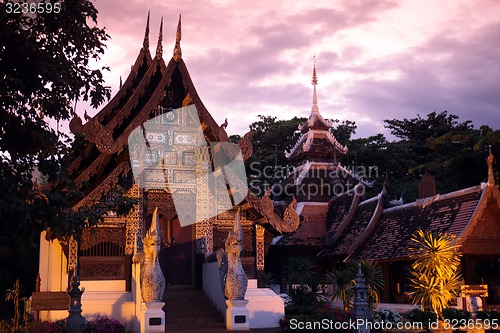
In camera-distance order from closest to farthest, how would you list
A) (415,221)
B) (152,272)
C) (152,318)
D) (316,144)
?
1. (152,318)
2. (152,272)
3. (415,221)
4. (316,144)

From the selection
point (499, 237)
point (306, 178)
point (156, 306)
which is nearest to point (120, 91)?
point (156, 306)

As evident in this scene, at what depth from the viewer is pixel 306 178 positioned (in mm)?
30906

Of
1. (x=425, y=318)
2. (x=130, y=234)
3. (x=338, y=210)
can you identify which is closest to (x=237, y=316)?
(x=130, y=234)

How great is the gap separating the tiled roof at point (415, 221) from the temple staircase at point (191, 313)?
7522 millimetres

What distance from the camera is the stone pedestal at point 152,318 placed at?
43.3ft

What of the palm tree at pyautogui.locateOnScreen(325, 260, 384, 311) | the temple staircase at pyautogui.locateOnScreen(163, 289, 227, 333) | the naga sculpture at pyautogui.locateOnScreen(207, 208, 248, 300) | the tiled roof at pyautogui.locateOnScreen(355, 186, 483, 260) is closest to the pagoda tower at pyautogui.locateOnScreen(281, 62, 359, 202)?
the tiled roof at pyautogui.locateOnScreen(355, 186, 483, 260)

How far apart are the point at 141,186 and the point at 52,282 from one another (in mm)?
3238

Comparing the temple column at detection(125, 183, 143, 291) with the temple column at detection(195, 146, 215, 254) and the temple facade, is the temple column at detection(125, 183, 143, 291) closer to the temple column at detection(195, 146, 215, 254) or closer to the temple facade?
the temple facade

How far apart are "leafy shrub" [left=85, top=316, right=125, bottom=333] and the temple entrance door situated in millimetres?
2471

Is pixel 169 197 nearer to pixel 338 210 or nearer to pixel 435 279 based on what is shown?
pixel 435 279

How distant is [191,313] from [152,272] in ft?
6.80

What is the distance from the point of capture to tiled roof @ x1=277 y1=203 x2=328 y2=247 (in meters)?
26.4

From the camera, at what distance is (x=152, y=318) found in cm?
1323

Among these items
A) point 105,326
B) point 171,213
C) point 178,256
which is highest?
point 171,213
